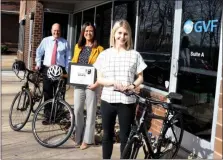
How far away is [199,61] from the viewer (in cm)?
463

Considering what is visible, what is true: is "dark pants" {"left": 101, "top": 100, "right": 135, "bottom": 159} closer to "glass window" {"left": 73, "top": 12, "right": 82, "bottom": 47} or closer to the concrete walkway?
the concrete walkway

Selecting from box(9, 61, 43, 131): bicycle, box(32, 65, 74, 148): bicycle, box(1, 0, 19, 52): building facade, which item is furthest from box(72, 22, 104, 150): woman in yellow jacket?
box(1, 0, 19, 52): building facade

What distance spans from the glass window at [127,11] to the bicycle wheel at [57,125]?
2.54m

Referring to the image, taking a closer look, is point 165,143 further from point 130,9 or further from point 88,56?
point 130,9

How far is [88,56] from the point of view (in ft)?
16.0

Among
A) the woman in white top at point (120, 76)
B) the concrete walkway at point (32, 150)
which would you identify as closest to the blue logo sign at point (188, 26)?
the woman in white top at point (120, 76)

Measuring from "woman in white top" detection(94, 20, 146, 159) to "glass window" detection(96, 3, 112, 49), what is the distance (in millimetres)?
5298

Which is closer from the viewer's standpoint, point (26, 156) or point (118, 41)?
point (118, 41)

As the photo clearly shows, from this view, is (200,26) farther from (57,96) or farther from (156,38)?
(57,96)

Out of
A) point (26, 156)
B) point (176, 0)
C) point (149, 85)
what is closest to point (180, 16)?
point (176, 0)

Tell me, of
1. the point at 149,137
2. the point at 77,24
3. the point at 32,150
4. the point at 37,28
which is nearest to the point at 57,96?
the point at 32,150

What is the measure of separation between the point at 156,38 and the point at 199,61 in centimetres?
151

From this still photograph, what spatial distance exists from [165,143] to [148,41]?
2.87 meters

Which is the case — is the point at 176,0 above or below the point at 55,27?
above
